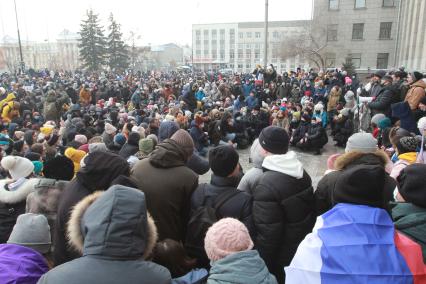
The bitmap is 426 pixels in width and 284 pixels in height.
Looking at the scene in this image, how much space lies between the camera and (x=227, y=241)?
224 centimetres

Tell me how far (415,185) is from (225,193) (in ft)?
4.72

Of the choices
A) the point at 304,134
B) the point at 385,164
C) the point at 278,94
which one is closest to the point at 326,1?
the point at 278,94

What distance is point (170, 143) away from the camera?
3465mm

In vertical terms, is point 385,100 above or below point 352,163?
above

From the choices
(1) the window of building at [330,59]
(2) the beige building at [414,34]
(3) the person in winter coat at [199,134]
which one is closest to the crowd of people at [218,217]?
(3) the person in winter coat at [199,134]

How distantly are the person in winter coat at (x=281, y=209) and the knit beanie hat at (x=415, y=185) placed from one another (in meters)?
0.82

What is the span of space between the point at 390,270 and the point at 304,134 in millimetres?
9844

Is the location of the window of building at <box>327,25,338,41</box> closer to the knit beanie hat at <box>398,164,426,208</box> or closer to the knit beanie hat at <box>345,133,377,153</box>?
the knit beanie hat at <box>345,133,377,153</box>

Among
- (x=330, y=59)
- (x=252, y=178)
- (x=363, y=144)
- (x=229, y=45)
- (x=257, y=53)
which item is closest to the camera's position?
(x=363, y=144)

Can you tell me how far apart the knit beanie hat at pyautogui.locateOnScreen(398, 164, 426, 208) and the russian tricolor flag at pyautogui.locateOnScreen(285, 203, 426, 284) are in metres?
0.46

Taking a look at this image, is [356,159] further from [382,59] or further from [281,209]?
[382,59]

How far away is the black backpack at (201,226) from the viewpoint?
2914 millimetres

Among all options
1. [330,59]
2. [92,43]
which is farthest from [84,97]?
[92,43]

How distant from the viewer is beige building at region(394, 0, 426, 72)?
21.5m
